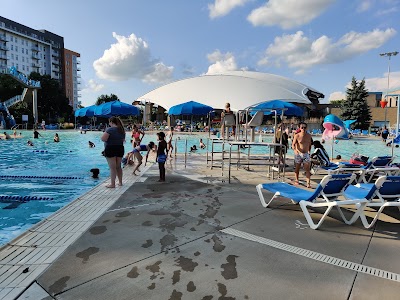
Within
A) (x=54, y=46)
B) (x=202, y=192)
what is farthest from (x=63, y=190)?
(x=54, y=46)

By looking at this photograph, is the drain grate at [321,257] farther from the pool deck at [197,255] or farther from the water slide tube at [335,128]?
the water slide tube at [335,128]

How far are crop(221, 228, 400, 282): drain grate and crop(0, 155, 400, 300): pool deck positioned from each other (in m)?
0.01

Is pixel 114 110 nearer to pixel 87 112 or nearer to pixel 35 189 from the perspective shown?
pixel 87 112

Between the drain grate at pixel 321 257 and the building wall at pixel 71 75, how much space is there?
105609 mm

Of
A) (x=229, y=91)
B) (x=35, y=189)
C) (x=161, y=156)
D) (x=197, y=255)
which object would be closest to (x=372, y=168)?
(x=161, y=156)

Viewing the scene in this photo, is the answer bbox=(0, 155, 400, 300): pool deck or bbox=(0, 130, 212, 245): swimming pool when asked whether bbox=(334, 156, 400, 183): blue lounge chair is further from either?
bbox=(0, 130, 212, 245): swimming pool

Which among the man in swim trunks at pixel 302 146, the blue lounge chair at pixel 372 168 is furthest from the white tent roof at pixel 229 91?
the man in swim trunks at pixel 302 146

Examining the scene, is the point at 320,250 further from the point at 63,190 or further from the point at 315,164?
the point at 63,190

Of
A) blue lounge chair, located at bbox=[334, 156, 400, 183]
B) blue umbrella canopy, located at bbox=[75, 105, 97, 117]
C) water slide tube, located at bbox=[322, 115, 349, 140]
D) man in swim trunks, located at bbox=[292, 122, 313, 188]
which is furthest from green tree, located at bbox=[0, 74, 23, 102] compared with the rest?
blue lounge chair, located at bbox=[334, 156, 400, 183]

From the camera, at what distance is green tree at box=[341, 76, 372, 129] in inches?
1873

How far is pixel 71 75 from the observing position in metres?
104

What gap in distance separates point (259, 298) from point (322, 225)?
2.38 meters

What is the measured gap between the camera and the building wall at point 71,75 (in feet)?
331

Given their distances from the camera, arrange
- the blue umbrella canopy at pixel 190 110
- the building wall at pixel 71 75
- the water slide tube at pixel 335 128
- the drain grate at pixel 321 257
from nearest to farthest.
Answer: the drain grate at pixel 321 257 < the water slide tube at pixel 335 128 < the blue umbrella canopy at pixel 190 110 < the building wall at pixel 71 75
